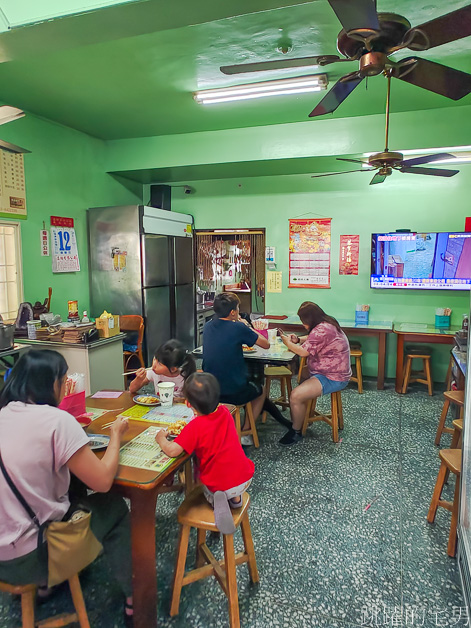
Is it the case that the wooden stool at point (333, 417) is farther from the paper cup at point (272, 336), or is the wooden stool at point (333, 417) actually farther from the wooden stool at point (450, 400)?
the wooden stool at point (450, 400)

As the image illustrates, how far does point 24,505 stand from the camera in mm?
1354

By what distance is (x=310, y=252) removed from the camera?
17.9 feet

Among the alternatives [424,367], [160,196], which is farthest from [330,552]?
[160,196]

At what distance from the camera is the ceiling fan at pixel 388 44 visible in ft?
5.27

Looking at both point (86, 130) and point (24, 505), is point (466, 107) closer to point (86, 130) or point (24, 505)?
point (86, 130)

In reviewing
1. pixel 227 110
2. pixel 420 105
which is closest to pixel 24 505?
pixel 227 110

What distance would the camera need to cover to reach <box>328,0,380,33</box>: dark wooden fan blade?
154 cm

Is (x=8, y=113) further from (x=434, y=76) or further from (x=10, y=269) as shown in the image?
(x=434, y=76)

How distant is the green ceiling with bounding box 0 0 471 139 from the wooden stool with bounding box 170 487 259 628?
2.30m

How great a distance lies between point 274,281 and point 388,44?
153 inches

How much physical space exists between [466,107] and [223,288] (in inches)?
154

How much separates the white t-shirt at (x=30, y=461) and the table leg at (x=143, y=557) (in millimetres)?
311

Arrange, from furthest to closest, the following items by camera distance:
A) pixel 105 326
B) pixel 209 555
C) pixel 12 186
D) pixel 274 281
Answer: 1. pixel 274 281
2. pixel 105 326
3. pixel 12 186
4. pixel 209 555

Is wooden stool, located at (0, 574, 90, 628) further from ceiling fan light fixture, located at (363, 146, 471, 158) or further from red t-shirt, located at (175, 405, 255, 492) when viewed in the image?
ceiling fan light fixture, located at (363, 146, 471, 158)
